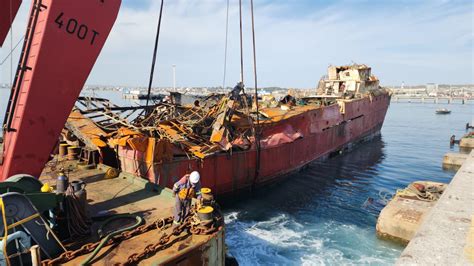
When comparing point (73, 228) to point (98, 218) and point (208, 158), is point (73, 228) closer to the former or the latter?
point (98, 218)

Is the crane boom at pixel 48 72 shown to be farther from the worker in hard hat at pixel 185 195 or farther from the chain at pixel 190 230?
the chain at pixel 190 230

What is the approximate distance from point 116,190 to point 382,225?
8.63 metres

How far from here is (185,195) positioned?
5.70 meters

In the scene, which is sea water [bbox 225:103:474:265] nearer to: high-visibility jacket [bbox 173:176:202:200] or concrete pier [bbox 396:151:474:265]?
concrete pier [bbox 396:151:474:265]

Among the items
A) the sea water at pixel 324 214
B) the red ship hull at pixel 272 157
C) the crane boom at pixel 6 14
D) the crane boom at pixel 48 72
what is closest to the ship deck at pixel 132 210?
the red ship hull at pixel 272 157

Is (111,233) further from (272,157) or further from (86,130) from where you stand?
(272,157)

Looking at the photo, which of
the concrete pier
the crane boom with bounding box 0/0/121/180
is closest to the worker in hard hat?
the crane boom with bounding box 0/0/121/180

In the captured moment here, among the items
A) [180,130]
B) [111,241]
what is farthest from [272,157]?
[111,241]

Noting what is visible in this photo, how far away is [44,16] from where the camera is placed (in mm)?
5230

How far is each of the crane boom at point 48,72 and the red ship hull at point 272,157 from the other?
4.57 metres

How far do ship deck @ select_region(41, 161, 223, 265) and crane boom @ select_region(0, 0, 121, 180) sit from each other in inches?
69.8

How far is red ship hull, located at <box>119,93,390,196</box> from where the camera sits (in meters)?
10.7

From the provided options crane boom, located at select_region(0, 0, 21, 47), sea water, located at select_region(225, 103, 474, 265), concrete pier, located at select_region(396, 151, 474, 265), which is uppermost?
crane boom, located at select_region(0, 0, 21, 47)

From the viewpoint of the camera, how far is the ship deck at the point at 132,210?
182 inches
